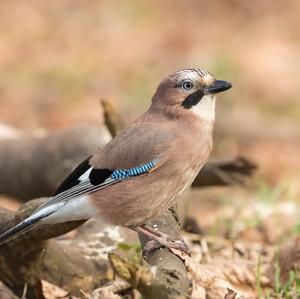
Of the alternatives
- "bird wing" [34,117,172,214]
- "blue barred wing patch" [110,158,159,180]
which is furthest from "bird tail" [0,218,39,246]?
"blue barred wing patch" [110,158,159,180]

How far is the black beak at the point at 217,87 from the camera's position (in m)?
5.54

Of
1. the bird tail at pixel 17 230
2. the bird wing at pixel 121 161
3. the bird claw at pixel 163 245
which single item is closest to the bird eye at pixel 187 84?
the bird wing at pixel 121 161

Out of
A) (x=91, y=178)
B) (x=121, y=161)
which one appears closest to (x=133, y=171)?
(x=121, y=161)

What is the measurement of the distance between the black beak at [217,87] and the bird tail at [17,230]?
1317mm

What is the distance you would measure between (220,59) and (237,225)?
5914 millimetres

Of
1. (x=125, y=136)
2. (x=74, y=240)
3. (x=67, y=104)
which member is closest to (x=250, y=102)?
(x=67, y=104)

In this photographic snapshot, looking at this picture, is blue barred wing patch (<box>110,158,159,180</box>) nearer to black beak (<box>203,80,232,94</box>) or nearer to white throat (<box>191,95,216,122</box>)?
A: white throat (<box>191,95,216,122</box>)

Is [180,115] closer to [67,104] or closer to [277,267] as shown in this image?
[277,267]

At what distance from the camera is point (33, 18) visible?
1518 centimetres

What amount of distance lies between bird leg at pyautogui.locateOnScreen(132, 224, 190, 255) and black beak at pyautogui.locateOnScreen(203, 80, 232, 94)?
2.97 ft

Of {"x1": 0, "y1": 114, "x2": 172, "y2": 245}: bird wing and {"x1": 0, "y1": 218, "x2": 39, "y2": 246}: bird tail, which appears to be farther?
{"x1": 0, "y1": 114, "x2": 172, "y2": 245}: bird wing

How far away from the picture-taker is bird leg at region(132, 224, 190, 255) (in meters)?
5.01

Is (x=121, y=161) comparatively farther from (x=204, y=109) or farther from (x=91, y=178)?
(x=204, y=109)

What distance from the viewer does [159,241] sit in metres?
5.07
